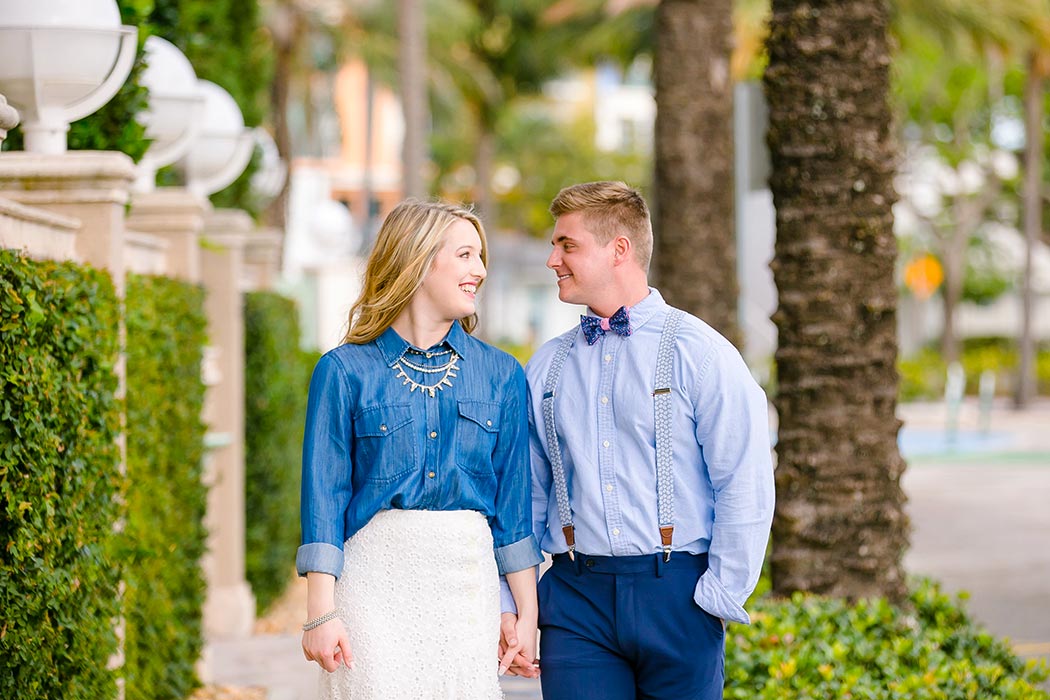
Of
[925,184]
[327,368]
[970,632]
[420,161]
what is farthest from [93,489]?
[925,184]

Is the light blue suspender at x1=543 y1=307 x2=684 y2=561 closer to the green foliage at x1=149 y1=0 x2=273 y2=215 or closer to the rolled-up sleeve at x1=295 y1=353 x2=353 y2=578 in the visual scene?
the rolled-up sleeve at x1=295 y1=353 x2=353 y2=578

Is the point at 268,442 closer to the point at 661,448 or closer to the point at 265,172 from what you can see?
the point at 265,172

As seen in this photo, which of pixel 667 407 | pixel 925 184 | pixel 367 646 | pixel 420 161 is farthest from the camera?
pixel 925 184

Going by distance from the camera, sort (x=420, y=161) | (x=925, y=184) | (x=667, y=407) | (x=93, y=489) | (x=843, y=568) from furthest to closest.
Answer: (x=925, y=184), (x=420, y=161), (x=843, y=568), (x=93, y=489), (x=667, y=407)

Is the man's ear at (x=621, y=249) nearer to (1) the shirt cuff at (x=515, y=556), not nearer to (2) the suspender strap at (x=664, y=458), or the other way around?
(2) the suspender strap at (x=664, y=458)

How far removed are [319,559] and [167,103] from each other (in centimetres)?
448

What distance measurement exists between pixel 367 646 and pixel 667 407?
911 millimetres

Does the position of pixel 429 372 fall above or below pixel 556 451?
above

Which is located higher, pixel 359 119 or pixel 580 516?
pixel 359 119

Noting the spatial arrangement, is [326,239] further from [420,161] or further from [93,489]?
[93,489]

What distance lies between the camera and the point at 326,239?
83.7 feet

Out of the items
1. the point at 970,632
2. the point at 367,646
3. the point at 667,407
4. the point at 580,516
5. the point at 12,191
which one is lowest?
the point at 970,632

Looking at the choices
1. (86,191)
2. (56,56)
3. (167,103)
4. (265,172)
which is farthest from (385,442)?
(265,172)

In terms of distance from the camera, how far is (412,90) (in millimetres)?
19938
